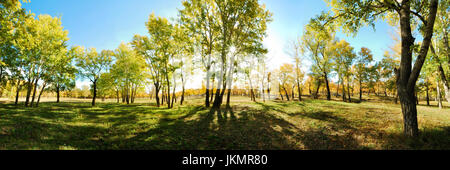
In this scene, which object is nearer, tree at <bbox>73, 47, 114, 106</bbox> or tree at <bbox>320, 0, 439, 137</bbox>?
tree at <bbox>320, 0, 439, 137</bbox>

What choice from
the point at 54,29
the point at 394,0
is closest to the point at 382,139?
the point at 394,0

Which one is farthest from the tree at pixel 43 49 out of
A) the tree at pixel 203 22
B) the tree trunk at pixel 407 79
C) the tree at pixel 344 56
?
the tree at pixel 344 56

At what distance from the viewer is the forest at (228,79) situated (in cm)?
757

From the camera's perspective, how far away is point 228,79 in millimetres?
21594

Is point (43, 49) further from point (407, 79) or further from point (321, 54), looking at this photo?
point (321, 54)

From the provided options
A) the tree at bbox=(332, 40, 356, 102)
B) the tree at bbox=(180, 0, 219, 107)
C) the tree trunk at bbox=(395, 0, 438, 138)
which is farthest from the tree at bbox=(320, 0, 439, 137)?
the tree at bbox=(332, 40, 356, 102)

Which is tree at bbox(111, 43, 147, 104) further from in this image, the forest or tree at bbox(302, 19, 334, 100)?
tree at bbox(302, 19, 334, 100)

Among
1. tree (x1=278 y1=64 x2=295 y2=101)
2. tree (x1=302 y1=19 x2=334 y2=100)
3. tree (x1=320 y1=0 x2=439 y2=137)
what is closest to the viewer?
tree (x1=320 y1=0 x2=439 y2=137)

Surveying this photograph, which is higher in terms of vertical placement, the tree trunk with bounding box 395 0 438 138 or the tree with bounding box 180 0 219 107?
the tree with bounding box 180 0 219 107

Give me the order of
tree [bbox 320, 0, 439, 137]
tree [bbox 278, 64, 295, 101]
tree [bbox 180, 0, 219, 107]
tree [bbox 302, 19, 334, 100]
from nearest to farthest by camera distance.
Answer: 1. tree [bbox 320, 0, 439, 137]
2. tree [bbox 180, 0, 219, 107]
3. tree [bbox 302, 19, 334, 100]
4. tree [bbox 278, 64, 295, 101]

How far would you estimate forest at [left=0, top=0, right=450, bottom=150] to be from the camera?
757 centimetres

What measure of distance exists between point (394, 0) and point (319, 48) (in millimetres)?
25156

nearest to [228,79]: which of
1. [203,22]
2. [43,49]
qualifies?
[203,22]
